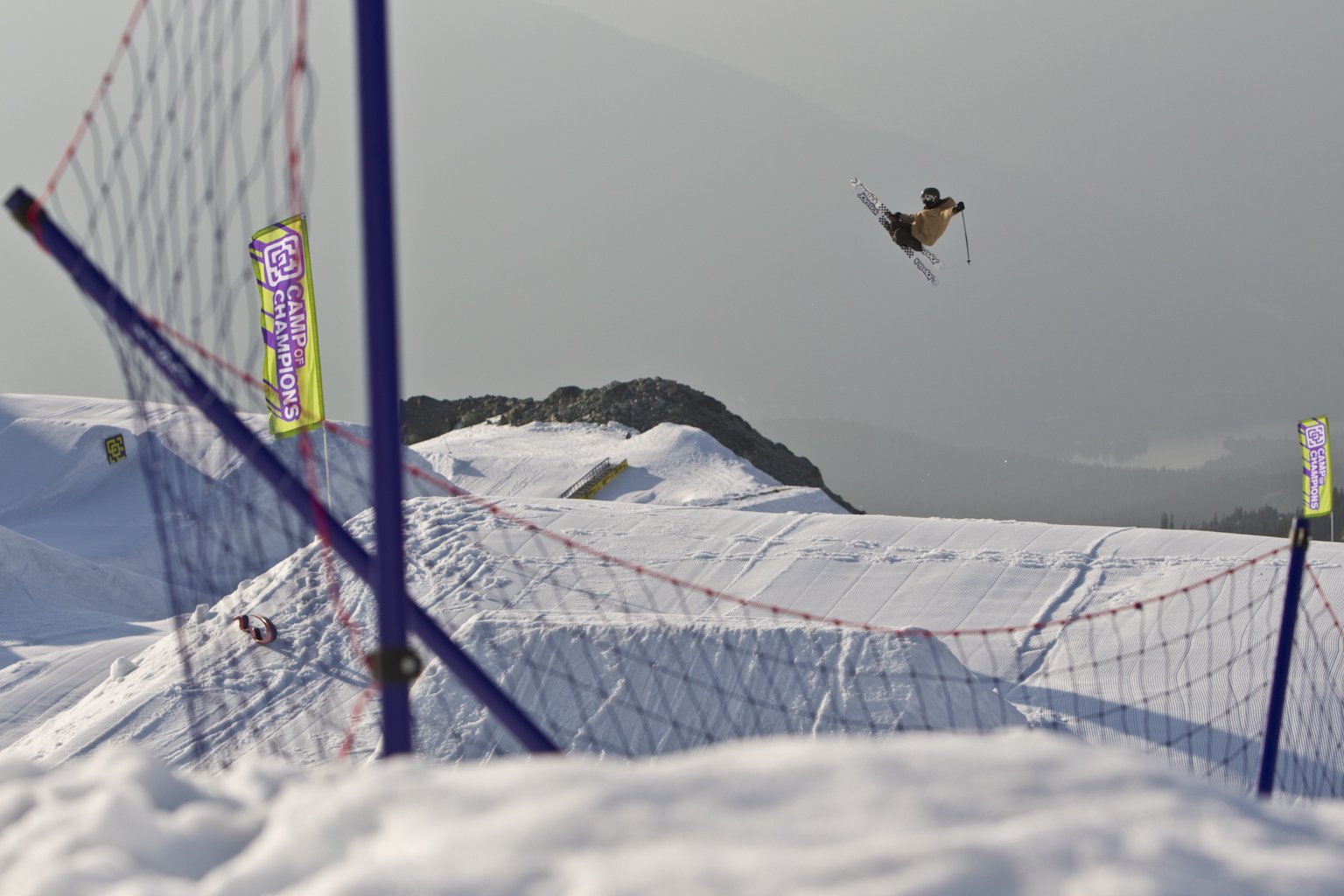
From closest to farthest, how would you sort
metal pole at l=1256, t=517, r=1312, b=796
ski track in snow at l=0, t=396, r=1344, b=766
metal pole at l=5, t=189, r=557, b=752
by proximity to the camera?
metal pole at l=5, t=189, r=557, b=752, metal pole at l=1256, t=517, r=1312, b=796, ski track in snow at l=0, t=396, r=1344, b=766

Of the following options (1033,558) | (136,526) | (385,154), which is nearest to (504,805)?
(385,154)

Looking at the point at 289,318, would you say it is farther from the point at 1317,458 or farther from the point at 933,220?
the point at 1317,458

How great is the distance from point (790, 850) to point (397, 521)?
3.23ft

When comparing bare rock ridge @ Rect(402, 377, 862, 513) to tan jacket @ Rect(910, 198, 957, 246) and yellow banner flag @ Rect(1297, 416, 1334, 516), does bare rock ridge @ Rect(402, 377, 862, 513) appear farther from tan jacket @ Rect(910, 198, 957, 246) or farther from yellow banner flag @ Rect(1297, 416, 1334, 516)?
tan jacket @ Rect(910, 198, 957, 246)

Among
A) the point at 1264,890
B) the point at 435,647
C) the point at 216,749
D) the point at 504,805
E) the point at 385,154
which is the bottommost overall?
the point at 216,749

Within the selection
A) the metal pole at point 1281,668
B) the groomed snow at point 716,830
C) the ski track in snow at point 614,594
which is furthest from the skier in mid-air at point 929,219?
the groomed snow at point 716,830

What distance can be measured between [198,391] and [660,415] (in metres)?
41.2

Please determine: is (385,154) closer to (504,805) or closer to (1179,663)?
(504,805)

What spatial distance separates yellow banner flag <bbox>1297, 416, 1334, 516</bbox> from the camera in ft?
61.2

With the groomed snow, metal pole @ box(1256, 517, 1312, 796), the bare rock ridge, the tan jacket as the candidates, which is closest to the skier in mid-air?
the tan jacket

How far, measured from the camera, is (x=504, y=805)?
228 cm

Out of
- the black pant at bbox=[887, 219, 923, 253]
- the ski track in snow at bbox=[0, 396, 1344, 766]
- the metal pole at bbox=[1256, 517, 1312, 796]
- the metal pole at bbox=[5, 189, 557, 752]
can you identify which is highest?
the black pant at bbox=[887, 219, 923, 253]

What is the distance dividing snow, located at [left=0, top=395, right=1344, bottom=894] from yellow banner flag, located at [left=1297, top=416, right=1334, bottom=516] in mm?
5181

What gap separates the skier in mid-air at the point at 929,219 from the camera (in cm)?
1261
